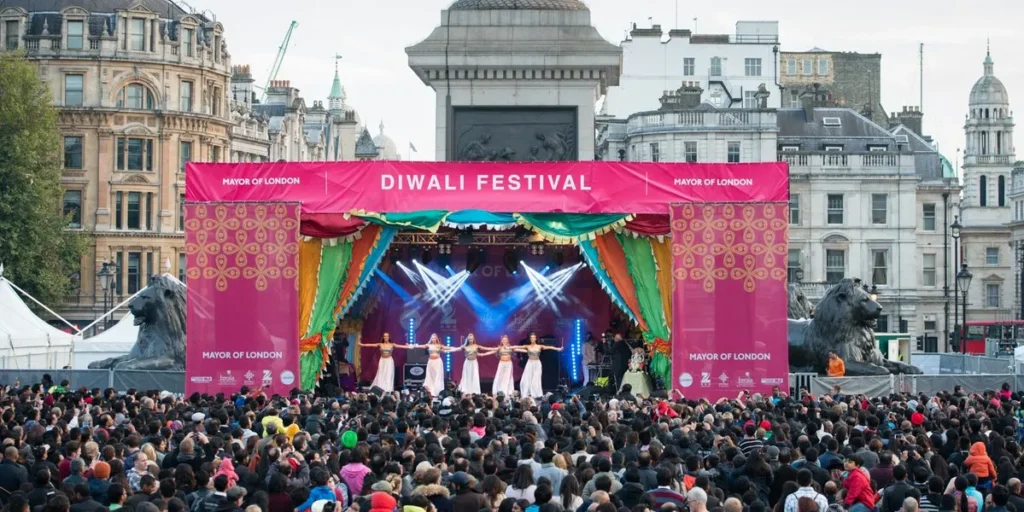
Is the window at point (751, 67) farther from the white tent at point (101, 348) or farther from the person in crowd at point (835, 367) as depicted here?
the person in crowd at point (835, 367)

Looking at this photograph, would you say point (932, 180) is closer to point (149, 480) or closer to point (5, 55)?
point (5, 55)

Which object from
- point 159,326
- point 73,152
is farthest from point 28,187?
point 159,326

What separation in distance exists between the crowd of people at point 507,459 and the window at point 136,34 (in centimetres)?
5495

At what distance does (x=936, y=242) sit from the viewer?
8294 cm

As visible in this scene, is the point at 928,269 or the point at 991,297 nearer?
the point at 928,269

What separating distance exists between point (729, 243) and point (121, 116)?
51238mm

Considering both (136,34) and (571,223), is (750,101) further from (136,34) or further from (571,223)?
(571,223)

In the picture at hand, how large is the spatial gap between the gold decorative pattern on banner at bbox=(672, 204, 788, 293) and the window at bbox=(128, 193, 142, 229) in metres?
51.4

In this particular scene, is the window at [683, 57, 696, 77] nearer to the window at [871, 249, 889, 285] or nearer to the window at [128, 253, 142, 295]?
the window at [871, 249, 889, 285]

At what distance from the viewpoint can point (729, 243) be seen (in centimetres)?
3262

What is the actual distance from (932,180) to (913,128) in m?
7.70

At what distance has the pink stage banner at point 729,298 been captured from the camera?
32438 millimetres

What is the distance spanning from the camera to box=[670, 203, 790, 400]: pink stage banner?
32.4 meters

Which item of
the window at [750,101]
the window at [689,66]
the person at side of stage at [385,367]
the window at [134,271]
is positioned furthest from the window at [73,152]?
the person at side of stage at [385,367]
